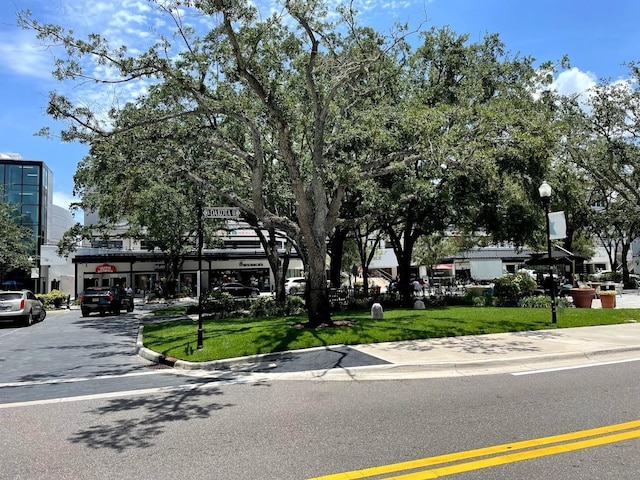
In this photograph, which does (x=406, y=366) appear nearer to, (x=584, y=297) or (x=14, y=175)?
(x=584, y=297)

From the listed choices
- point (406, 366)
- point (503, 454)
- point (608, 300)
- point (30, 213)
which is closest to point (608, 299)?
point (608, 300)

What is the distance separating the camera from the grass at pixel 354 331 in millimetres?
11070

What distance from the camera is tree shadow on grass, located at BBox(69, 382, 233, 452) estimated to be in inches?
215

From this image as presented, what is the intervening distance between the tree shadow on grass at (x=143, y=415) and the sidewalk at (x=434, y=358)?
5.64ft

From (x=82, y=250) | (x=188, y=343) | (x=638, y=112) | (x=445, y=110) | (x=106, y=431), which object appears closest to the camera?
(x=106, y=431)

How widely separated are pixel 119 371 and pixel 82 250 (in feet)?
141

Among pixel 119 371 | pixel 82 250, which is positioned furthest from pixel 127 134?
pixel 82 250

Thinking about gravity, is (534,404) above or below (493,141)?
below

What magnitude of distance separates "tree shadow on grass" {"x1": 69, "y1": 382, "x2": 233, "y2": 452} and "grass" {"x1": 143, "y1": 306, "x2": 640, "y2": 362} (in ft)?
8.53

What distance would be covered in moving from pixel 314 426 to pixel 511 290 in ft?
59.1

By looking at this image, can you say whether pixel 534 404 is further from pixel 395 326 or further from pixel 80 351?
pixel 80 351

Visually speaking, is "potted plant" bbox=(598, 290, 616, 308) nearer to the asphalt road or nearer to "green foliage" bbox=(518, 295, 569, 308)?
"green foliage" bbox=(518, 295, 569, 308)

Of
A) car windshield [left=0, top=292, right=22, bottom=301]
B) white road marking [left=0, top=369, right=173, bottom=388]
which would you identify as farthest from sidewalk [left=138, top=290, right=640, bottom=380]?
car windshield [left=0, top=292, right=22, bottom=301]

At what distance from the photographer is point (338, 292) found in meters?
22.4
